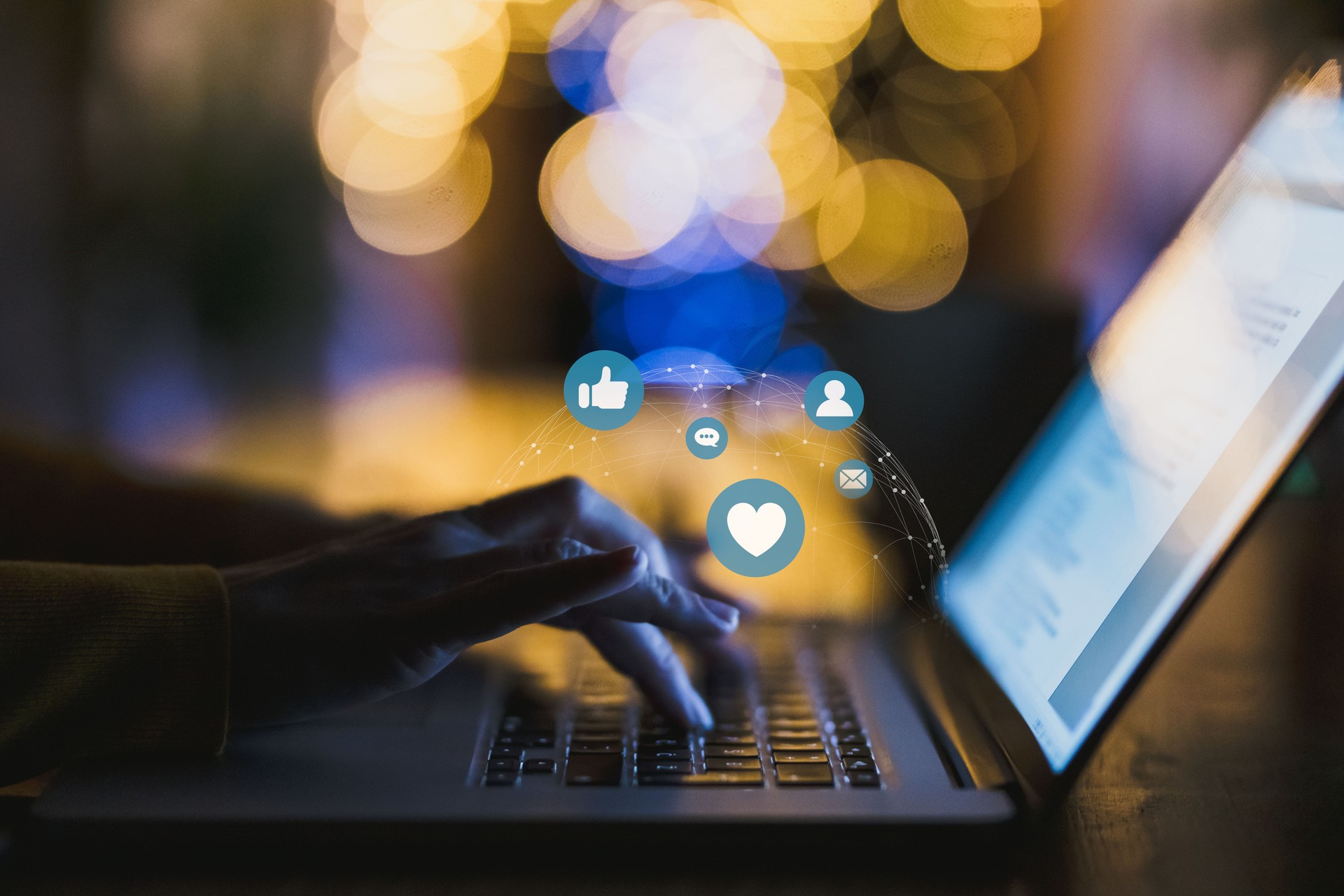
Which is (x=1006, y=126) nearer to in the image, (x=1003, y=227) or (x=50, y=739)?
(x=1003, y=227)

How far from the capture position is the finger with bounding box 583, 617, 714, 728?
448mm

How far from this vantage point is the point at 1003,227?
52.8 inches

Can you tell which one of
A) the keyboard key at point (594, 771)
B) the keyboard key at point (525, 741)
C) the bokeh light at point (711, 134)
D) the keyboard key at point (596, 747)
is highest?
the bokeh light at point (711, 134)

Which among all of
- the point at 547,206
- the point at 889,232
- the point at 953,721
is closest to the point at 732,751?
the point at 953,721

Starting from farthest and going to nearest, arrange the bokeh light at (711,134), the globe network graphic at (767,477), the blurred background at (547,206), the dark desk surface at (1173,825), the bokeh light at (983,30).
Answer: the bokeh light at (983,30)
the bokeh light at (711,134)
the blurred background at (547,206)
the globe network graphic at (767,477)
the dark desk surface at (1173,825)

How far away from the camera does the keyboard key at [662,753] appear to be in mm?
399

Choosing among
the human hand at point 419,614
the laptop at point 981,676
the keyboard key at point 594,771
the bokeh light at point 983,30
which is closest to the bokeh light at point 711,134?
the bokeh light at point 983,30

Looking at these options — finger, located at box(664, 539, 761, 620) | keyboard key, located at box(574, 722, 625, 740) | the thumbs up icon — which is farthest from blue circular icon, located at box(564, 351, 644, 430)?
keyboard key, located at box(574, 722, 625, 740)

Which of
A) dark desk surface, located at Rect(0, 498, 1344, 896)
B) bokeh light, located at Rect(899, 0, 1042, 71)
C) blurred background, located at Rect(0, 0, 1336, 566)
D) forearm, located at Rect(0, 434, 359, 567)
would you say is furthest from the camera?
bokeh light, located at Rect(899, 0, 1042, 71)

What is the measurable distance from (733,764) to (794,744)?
0.04 m

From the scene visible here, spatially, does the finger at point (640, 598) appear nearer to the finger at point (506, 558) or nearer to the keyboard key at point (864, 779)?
the finger at point (506, 558)

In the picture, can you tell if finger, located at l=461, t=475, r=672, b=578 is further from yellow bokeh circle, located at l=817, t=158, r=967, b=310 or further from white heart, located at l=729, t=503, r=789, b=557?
yellow bokeh circle, located at l=817, t=158, r=967, b=310

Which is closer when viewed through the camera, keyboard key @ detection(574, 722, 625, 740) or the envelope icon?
keyboard key @ detection(574, 722, 625, 740)

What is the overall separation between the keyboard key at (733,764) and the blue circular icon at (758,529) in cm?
19
